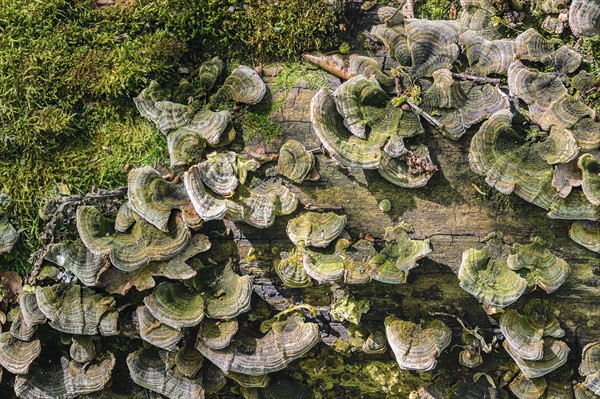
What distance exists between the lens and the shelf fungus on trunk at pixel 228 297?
453 centimetres

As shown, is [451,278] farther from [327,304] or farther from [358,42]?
[358,42]

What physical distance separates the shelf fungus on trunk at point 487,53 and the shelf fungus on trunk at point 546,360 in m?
2.03

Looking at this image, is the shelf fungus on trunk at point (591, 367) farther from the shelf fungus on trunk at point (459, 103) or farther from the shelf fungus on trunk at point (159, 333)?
the shelf fungus on trunk at point (159, 333)

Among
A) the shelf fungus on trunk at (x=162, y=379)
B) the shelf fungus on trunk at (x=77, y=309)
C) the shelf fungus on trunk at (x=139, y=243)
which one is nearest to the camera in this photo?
the shelf fungus on trunk at (x=139, y=243)

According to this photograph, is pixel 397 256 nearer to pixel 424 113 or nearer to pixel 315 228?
pixel 315 228

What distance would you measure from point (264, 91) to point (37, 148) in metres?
1.84

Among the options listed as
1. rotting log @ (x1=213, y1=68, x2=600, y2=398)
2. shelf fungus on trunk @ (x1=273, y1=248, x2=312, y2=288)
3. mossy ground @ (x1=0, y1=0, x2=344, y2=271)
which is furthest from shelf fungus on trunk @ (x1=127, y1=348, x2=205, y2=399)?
mossy ground @ (x1=0, y1=0, x2=344, y2=271)

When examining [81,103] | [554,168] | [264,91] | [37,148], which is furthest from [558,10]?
[37,148]

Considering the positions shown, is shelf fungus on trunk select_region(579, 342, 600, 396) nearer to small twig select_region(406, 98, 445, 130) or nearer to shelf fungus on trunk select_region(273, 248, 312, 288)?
small twig select_region(406, 98, 445, 130)

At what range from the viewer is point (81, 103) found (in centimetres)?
483

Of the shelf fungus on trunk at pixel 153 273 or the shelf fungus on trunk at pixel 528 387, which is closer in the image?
the shelf fungus on trunk at pixel 153 273

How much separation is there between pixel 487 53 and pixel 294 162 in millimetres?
1590

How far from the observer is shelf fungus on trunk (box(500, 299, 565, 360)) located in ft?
14.7

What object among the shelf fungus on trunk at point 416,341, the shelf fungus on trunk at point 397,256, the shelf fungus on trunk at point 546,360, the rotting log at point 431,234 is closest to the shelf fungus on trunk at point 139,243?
the rotting log at point 431,234
